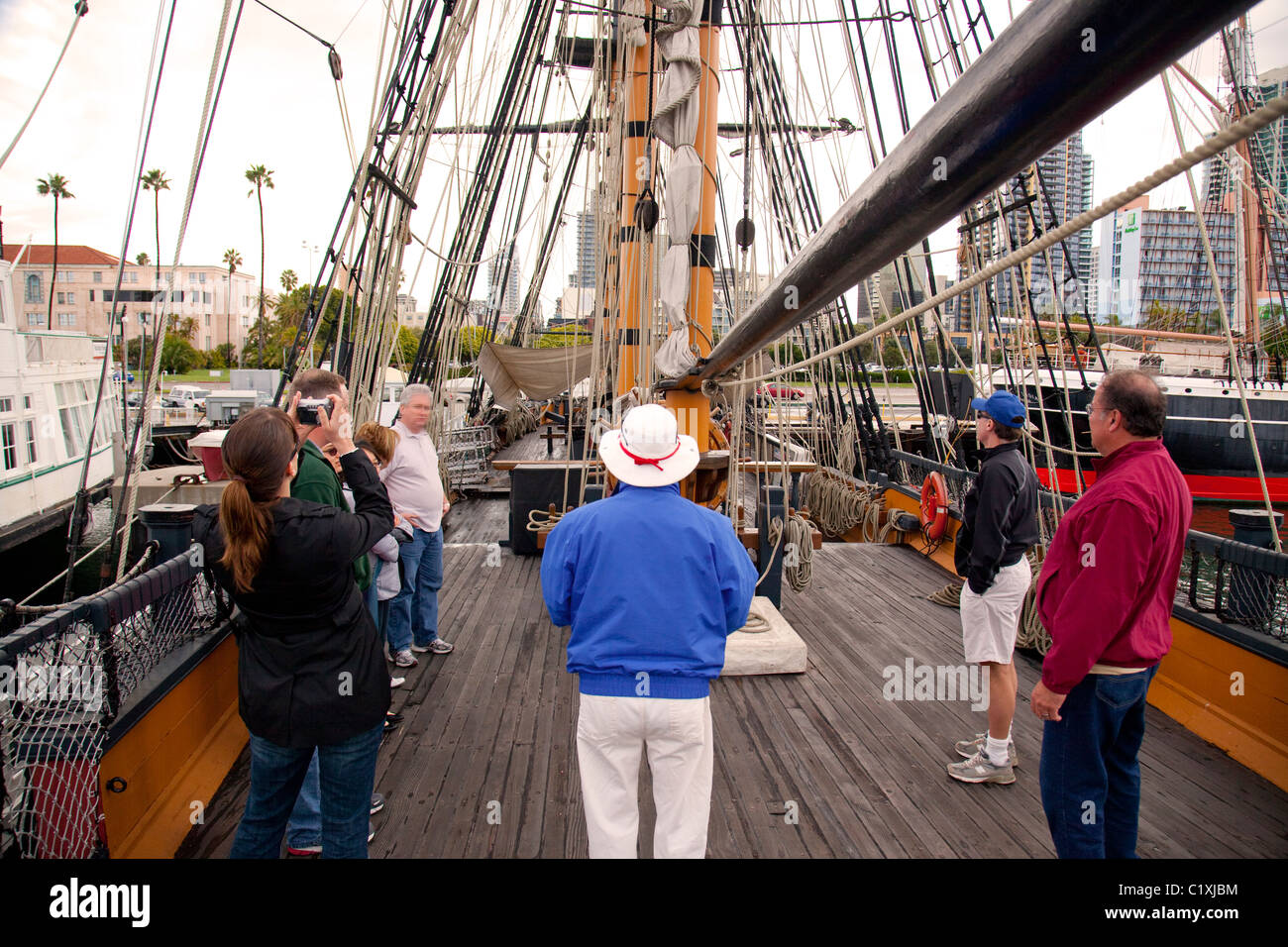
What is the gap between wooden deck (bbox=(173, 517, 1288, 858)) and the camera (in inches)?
101

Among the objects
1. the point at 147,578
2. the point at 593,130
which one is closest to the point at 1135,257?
the point at 593,130

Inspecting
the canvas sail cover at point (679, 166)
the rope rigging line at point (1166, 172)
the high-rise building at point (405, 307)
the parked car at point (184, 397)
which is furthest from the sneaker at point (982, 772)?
the parked car at point (184, 397)

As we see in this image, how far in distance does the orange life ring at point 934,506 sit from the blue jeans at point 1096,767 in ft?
12.4

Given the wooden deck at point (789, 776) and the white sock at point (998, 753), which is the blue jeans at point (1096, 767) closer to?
the wooden deck at point (789, 776)

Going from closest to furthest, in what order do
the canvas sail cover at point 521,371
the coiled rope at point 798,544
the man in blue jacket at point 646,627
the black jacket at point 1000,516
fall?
the man in blue jacket at point 646,627
the black jacket at point 1000,516
the coiled rope at point 798,544
the canvas sail cover at point 521,371

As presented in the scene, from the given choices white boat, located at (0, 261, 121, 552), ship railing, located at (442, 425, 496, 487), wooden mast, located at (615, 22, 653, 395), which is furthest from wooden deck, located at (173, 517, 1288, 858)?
white boat, located at (0, 261, 121, 552)

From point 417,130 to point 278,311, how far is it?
60.0 meters

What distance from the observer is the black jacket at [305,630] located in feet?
5.87

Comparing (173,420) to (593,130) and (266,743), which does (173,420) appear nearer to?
(593,130)

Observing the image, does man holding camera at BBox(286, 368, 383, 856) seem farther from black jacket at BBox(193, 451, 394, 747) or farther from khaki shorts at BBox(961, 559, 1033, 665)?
khaki shorts at BBox(961, 559, 1033, 665)

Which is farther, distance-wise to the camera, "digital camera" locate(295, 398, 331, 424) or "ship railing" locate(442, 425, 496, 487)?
"ship railing" locate(442, 425, 496, 487)

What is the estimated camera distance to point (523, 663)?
4184 millimetres

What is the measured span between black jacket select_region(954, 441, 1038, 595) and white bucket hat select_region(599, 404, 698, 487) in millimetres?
1546

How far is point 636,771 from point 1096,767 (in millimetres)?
1265
